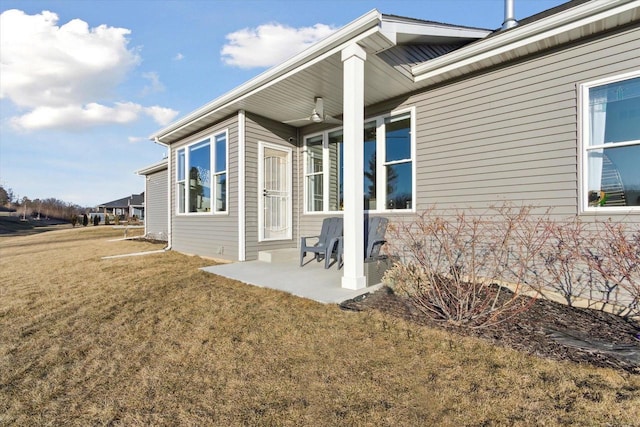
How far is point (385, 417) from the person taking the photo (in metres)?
1.67

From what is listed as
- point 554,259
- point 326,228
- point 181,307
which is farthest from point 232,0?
point 554,259

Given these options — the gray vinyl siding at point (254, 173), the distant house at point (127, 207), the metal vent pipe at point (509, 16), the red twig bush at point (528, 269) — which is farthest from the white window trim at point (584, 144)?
the distant house at point (127, 207)

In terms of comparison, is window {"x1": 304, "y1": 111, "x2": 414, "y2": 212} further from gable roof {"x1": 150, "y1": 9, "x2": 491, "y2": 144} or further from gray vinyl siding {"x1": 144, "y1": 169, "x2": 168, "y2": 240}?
gray vinyl siding {"x1": 144, "y1": 169, "x2": 168, "y2": 240}

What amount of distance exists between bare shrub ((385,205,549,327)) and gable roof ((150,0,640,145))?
2090 mm

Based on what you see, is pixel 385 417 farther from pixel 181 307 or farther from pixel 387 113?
pixel 387 113

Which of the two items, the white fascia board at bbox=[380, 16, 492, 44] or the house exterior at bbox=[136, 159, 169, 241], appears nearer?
the white fascia board at bbox=[380, 16, 492, 44]

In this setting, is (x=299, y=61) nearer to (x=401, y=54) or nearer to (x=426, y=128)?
(x=401, y=54)

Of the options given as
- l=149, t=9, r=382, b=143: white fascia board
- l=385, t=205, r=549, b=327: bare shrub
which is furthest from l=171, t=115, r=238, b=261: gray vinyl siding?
l=385, t=205, r=549, b=327: bare shrub

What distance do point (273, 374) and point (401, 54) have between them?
446 centimetres

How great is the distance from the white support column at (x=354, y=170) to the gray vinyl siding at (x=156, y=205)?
1002cm

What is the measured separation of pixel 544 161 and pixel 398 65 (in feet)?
7.72

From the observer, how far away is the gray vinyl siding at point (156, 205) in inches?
470

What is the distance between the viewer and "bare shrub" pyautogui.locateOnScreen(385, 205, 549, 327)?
2.91 metres

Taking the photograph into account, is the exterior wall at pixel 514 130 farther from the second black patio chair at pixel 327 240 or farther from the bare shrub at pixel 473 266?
the second black patio chair at pixel 327 240
